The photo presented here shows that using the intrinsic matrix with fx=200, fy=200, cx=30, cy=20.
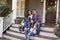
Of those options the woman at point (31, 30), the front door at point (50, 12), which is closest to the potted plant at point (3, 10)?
the front door at point (50, 12)

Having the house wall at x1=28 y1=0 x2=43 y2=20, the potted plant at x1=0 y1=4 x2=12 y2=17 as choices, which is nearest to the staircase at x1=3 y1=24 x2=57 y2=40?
the potted plant at x1=0 y1=4 x2=12 y2=17

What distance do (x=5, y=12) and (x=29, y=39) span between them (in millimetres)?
3682

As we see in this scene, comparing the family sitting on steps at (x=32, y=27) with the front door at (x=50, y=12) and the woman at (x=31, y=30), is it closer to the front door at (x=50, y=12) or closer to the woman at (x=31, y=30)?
the woman at (x=31, y=30)

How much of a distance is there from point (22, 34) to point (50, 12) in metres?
3.53

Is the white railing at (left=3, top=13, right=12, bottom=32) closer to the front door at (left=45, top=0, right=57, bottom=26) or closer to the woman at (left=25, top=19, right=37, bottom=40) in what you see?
the front door at (left=45, top=0, right=57, bottom=26)

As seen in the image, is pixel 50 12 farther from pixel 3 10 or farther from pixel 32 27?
pixel 32 27

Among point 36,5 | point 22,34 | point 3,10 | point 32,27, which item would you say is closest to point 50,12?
point 36,5

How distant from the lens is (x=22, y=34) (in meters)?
11.1

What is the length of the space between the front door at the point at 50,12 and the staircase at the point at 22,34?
2.42 m

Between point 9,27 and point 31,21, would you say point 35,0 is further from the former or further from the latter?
point 31,21

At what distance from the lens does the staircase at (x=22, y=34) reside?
9703 millimetres

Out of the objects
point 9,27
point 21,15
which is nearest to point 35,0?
point 21,15

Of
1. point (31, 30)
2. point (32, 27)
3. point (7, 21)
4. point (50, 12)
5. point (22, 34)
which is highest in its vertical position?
point (50, 12)

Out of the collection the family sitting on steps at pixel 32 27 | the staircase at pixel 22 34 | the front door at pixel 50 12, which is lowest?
the staircase at pixel 22 34
